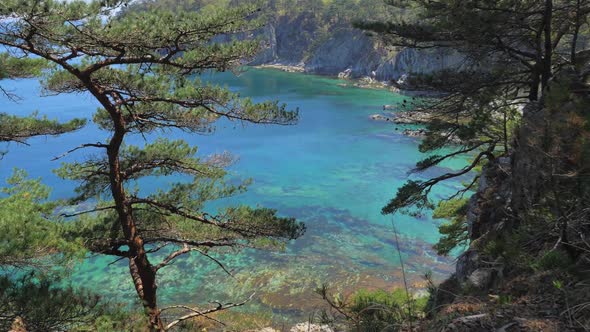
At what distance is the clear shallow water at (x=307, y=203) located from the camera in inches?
593

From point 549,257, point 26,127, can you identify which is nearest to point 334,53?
point 26,127

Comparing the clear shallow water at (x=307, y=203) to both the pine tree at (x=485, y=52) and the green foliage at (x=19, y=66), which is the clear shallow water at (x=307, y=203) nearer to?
the green foliage at (x=19, y=66)

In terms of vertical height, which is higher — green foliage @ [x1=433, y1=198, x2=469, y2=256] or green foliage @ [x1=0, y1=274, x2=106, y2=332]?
green foliage @ [x1=0, y1=274, x2=106, y2=332]

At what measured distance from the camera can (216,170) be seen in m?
7.57

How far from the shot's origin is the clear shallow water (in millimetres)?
15070

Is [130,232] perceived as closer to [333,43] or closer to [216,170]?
[216,170]

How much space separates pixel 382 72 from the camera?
70000 mm

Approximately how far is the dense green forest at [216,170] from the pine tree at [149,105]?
24 mm

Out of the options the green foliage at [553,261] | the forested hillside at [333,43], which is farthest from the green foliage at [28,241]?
the forested hillside at [333,43]

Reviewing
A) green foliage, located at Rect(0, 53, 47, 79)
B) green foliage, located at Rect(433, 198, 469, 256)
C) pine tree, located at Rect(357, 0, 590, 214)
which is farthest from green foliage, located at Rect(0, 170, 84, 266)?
green foliage, located at Rect(433, 198, 469, 256)

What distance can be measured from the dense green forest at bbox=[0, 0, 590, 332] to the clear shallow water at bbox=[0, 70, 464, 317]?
1.10 metres

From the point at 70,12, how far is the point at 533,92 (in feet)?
26.8

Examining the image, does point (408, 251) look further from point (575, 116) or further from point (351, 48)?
point (351, 48)

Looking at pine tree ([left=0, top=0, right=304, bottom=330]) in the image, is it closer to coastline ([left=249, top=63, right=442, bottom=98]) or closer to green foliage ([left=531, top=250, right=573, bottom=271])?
green foliage ([left=531, top=250, right=573, bottom=271])
